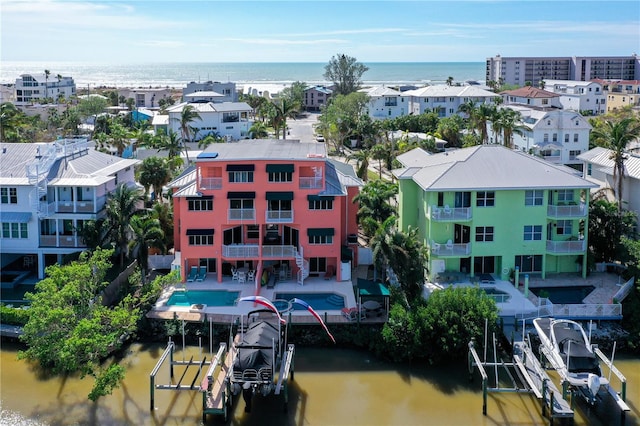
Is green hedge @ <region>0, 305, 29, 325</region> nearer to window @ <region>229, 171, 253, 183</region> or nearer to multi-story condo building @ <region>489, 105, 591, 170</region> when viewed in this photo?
window @ <region>229, 171, 253, 183</region>

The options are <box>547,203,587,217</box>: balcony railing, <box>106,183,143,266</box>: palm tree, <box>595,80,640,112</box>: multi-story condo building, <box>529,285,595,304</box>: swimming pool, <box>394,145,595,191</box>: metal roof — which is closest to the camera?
<box>529,285,595,304</box>: swimming pool

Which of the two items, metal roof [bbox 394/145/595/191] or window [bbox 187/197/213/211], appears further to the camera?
window [bbox 187/197/213/211]

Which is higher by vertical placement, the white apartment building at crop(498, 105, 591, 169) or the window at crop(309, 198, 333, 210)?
the white apartment building at crop(498, 105, 591, 169)

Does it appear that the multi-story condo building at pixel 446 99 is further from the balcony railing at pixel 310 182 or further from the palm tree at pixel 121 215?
the palm tree at pixel 121 215

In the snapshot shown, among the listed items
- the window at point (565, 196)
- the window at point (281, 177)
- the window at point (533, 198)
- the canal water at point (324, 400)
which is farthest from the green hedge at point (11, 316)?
the window at point (565, 196)

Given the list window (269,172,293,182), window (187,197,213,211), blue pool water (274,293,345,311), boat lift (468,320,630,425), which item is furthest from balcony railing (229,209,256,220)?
boat lift (468,320,630,425)

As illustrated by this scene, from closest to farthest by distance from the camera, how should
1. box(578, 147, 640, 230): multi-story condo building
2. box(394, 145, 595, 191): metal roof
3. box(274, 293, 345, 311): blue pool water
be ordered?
box(274, 293, 345, 311): blue pool water
box(394, 145, 595, 191): metal roof
box(578, 147, 640, 230): multi-story condo building

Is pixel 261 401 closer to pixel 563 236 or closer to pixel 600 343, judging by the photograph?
pixel 600 343
